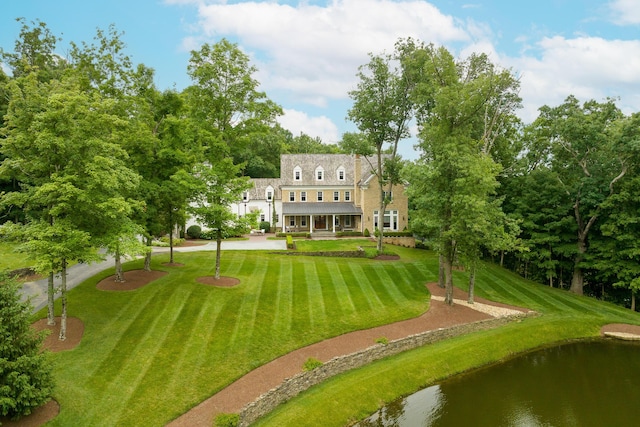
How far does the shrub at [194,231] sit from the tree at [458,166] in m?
27.0

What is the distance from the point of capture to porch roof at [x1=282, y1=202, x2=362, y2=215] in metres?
46.7

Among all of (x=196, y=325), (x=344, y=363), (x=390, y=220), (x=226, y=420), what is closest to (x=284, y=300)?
(x=196, y=325)

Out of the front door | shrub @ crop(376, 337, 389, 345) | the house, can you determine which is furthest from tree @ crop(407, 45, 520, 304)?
the front door

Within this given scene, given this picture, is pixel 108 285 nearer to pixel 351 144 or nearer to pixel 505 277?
pixel 351 144

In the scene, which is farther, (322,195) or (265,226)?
(265,226)

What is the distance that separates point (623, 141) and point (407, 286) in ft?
57.1

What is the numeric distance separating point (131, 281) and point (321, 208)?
89.5 feet

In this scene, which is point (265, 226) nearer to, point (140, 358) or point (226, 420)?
point (140, 358)

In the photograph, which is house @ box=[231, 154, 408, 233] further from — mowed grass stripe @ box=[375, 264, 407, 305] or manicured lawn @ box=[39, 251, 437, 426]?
manicured lawn @ box=[39, 251, 437, 426]

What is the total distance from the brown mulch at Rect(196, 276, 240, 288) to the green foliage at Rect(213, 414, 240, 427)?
11.2m

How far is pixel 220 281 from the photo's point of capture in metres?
24.4

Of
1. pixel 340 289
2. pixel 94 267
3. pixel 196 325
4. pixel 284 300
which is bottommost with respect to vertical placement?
pixel 196 325

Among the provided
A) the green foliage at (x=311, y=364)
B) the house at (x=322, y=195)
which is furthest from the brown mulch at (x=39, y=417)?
the house at (x=322, y=195)

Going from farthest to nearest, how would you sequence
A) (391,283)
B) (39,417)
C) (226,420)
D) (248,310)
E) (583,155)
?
(583,155) < (391,283) < (248,310) < (226,420) < (39,417)
